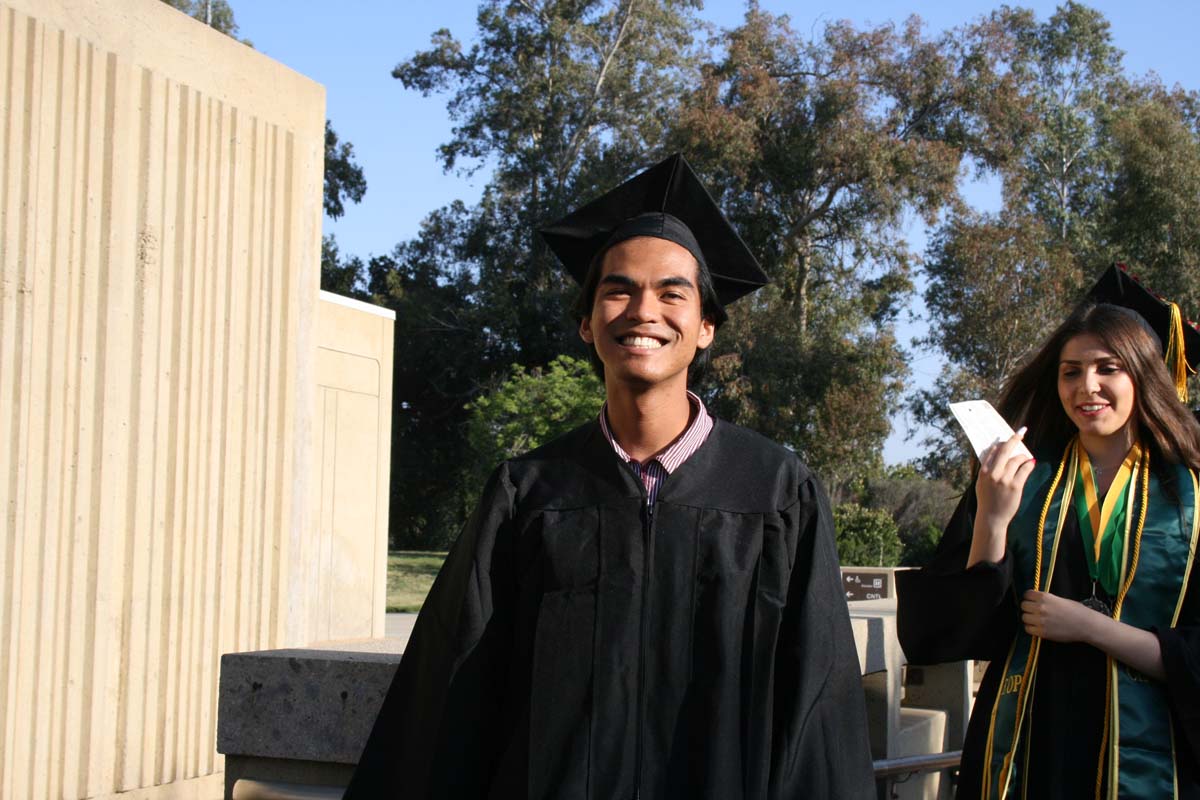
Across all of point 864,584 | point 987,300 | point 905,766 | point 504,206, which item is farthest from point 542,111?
point 905,766

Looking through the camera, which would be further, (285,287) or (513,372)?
(513,372)

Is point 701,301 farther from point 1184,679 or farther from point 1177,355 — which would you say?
point 1177,355

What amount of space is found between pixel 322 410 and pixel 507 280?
22.5 metres

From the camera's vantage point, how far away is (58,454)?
5.89 m

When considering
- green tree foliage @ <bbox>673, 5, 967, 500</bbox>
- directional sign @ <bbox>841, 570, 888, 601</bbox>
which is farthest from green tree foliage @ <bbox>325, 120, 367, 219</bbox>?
directional sign @ <bbox>841, 570, 888, 601</bbox>

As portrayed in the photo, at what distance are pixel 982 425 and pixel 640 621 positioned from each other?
3.99 ft

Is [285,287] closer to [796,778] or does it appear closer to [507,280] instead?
[796,778]

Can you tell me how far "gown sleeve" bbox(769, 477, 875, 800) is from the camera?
2365 millimetres

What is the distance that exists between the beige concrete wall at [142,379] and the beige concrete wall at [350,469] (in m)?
2.78

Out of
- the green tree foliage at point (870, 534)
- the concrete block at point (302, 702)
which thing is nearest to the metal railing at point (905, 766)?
the concrete block at point (302, 702)

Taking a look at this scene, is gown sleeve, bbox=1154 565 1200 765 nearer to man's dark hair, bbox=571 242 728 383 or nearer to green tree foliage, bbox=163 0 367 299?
man's dark hair, bbox=571 242 728 383

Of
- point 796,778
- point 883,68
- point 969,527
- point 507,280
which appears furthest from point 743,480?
point 507,280

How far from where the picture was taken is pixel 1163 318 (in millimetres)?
3623

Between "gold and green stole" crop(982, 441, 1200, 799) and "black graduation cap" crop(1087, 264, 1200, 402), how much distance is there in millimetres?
404
